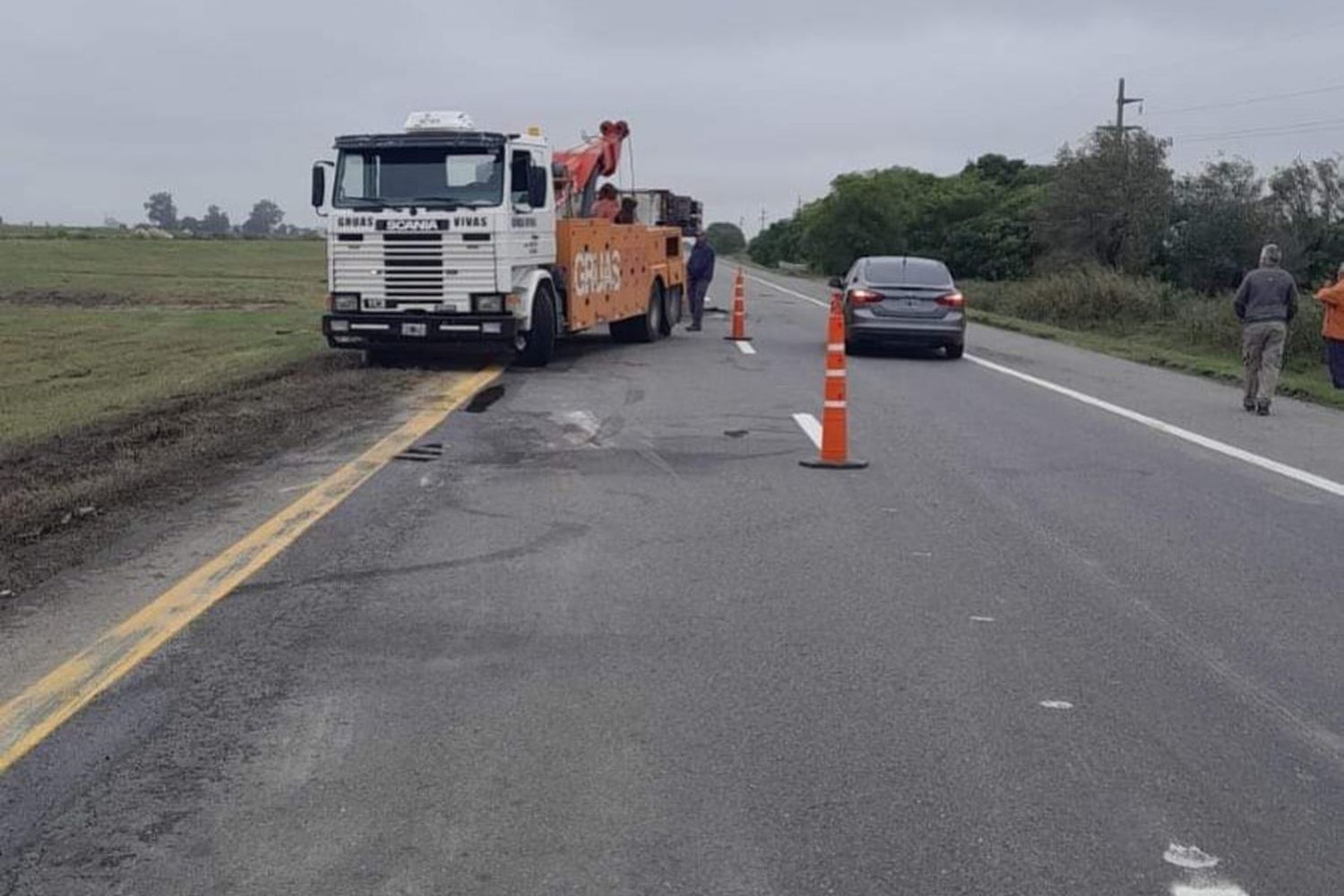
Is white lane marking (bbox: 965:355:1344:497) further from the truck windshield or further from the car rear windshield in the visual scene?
the truck windshield

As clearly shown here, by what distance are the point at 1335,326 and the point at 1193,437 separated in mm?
6058

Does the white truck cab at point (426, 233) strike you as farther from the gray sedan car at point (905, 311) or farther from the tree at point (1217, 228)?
the tree at point (1217, 228)

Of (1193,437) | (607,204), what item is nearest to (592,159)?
(607,204)

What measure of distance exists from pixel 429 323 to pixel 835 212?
6387 centimetres

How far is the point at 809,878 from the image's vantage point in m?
4.36

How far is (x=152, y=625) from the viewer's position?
6.87 meters

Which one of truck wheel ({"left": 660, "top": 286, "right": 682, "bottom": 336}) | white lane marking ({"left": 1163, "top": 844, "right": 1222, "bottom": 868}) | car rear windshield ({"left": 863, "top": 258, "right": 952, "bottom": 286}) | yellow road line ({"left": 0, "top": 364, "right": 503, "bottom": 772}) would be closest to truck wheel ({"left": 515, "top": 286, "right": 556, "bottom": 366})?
car rear windshield ({"left": 863, "top": 258, "right": 952, "bottom": 286})

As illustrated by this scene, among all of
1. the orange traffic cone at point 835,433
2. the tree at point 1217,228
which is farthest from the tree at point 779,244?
the orange traffic cone at point 835,433

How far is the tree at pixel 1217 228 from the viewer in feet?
155

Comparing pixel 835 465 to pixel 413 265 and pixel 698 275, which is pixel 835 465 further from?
pixel 698 275

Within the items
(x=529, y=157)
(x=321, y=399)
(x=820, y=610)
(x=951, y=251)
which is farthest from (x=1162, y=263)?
(x=820, y=610)

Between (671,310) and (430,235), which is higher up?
(430,235)

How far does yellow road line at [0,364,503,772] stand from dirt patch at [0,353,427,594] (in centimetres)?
88

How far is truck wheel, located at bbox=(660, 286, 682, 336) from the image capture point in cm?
2548
